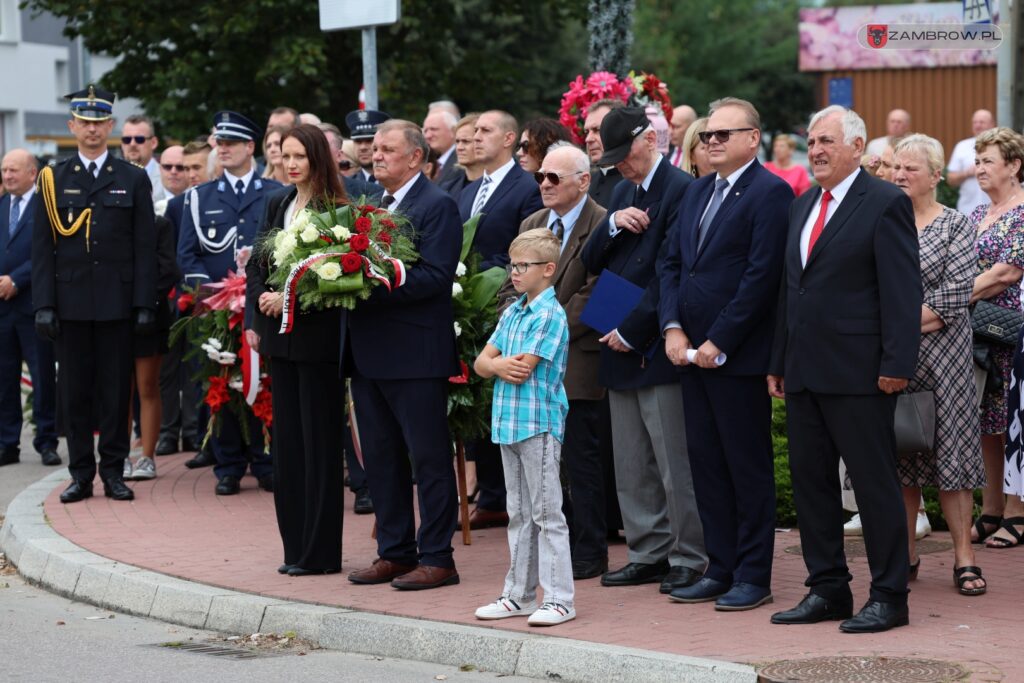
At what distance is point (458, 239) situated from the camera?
7.93m

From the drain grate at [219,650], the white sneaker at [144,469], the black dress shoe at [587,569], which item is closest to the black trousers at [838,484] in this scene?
the black dress shoe at [587,569]

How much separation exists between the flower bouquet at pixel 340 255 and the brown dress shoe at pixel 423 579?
136 centimetres

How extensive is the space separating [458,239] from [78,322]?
147 inches

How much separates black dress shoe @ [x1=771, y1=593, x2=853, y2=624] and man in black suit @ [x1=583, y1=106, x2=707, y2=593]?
81cm

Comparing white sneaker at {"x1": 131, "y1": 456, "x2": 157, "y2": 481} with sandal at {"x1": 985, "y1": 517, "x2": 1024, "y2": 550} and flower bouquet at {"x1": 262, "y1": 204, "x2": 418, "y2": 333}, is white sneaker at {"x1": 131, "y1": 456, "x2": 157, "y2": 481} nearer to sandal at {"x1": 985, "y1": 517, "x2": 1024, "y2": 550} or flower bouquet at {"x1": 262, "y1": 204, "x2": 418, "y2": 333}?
flower bouquet at {"x1": 262, "y1": 204, "x2": 418, "y2": 333}

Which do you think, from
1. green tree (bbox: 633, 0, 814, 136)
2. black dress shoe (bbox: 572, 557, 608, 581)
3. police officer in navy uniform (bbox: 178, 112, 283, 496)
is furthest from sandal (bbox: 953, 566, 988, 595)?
green tree (bbox: 633, 0, 814, 136)

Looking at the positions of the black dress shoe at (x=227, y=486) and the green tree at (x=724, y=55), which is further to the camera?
the green tree at (x=724, y=55)

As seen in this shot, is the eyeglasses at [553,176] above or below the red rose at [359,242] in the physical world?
above

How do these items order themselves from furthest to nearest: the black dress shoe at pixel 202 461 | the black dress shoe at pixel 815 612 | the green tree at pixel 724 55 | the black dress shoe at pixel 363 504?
1. the green tree at pixel 724 55
2. the black dress shoe at pixel 202 461
3. the black dress shoe at pixel 363 504
4. the black dress shoe at pixel 815 612

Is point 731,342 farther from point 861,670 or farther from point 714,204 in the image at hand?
point 861,670

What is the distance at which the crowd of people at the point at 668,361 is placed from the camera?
685cm

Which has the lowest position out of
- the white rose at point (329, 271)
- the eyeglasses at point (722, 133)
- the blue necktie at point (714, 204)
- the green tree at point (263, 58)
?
the white rose at point (329, 271)

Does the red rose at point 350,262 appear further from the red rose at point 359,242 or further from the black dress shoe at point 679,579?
the black dress shoe at point 679,579

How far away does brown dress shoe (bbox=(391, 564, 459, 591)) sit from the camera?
779 centimetres
